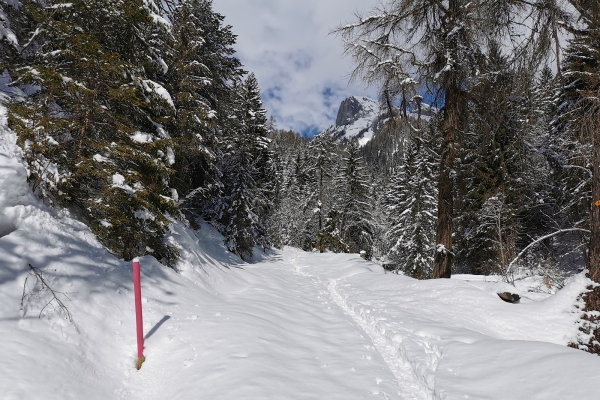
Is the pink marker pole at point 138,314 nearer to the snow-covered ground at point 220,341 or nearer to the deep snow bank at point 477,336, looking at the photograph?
the snow-covered ground at point 220,341

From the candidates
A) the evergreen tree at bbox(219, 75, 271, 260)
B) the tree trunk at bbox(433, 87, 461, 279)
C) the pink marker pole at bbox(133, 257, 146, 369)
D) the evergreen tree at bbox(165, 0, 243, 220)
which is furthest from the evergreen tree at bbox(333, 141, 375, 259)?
the pink marker pole at bbox(133, 257, 146, 369)

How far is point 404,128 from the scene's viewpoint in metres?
9.81

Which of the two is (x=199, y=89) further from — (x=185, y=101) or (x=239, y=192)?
(x=239, y=192)

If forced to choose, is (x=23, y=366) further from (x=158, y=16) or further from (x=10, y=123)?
(x=158, y=16)

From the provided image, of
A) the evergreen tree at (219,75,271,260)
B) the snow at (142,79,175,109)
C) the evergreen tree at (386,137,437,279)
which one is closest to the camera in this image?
the snow at (142,79,175,109)

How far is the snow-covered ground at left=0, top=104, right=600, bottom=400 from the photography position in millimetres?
3377

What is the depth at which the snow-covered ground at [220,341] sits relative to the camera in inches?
133

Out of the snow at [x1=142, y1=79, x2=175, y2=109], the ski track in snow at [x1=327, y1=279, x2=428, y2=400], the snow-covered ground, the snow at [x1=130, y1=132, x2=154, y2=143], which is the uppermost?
the snow at [x1=142, y1=79, x2=175, y2=109]

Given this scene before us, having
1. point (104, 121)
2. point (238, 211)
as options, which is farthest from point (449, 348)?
point (238, 211)

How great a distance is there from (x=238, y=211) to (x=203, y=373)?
54.4 feet

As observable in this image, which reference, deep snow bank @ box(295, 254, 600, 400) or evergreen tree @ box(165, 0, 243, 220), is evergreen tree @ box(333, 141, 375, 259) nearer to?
evergreen tree @ box(165, 0, 243, 220)

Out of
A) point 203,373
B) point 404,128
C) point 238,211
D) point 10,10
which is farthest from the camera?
point 238,211

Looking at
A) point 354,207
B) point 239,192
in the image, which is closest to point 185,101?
point 239,192

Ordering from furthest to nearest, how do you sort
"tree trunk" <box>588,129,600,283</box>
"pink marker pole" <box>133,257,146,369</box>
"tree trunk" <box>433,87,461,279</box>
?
"tree trunk" <box>433,87,461,279</box> < "tree trunk" <box>588,129,600,283</box> < "pink marker pole" <box>133,257,146,369</box>
